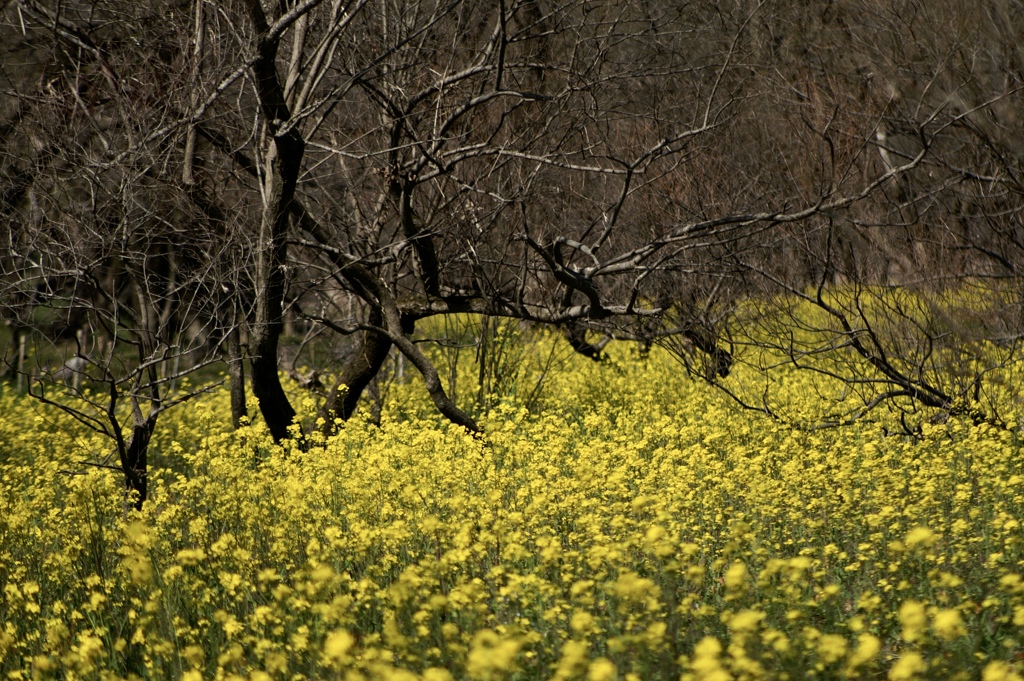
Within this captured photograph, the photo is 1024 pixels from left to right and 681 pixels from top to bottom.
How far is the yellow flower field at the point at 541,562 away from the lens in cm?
358

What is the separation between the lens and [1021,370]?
8.45 metres

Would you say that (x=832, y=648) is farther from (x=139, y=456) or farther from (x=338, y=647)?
(x=139, y=456)

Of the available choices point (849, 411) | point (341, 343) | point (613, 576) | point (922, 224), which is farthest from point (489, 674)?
point (341, 343)

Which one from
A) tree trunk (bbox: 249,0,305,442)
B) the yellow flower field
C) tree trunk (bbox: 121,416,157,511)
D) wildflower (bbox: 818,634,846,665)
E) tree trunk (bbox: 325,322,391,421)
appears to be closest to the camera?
wildflower (bbox: 818,634,846,665)

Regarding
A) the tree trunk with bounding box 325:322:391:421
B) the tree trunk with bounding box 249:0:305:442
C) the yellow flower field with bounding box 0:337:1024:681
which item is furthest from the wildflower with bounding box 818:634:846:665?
the tree trunk with bounding box 325:322:391:421

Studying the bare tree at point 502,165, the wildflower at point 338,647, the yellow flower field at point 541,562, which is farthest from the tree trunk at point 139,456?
the wildflower at point 338,647

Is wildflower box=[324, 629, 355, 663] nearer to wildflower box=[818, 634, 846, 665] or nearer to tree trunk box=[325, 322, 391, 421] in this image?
wildflower box=[818, 634, 846, 665]

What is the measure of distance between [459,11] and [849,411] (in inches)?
199

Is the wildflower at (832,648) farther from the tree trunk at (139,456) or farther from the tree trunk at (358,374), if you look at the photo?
the tree trunk at (358,374)

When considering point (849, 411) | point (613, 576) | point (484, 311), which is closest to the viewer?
point (613, 576)

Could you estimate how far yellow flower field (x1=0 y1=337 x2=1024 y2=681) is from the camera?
3.58 m

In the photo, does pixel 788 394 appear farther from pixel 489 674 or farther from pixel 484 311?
pixel 489 674

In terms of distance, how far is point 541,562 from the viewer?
4988 millimetres

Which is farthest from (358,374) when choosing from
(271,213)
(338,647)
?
(338,647)
